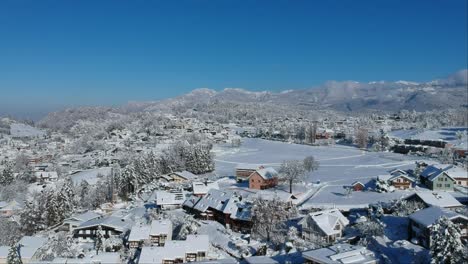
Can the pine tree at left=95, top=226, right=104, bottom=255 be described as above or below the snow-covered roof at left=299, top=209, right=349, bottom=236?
below

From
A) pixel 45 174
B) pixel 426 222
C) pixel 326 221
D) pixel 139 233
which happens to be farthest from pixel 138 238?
pixel 45 174

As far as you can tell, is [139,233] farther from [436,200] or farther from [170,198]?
[436,200]

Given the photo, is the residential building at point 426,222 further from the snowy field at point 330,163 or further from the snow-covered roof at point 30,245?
the snow-covered roof at point 30,245

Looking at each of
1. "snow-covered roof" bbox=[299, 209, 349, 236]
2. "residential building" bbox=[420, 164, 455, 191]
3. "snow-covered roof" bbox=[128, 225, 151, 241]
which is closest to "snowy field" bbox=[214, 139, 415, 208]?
"residential building" bbox=[420, 164, 455, 191]

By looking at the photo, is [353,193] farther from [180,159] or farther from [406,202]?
[180,159]

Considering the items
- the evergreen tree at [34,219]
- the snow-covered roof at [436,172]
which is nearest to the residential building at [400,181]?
the snow-covered roof at [436,172]

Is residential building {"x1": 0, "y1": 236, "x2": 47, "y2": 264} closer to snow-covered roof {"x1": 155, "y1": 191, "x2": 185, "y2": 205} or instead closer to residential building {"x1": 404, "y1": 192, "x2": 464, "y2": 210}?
snow-covered roof {"x1": 155, "y1": 191, "x2": 185, "y2": 205}
